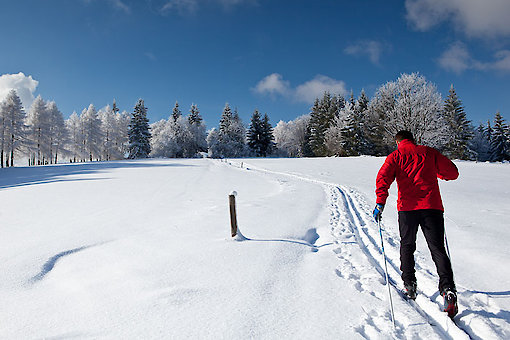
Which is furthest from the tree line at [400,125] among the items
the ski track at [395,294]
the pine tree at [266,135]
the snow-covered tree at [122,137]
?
the snow-covered tree at [122,137]

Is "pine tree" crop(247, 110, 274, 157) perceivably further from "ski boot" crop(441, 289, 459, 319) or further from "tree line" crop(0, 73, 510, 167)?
"ski boot" crop(441, 289, 459, 319)

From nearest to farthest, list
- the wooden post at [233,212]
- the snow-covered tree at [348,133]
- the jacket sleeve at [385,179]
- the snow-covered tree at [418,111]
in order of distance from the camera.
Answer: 1. the jacket sleeve at [385,179]
2. the wooden post at [233,212]
3. the snow-covered tree at [418,111]
4. the snow-covered tree at [348,133]

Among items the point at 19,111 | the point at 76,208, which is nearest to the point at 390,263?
the point at 76,208

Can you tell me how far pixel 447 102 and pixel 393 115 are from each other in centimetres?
1781

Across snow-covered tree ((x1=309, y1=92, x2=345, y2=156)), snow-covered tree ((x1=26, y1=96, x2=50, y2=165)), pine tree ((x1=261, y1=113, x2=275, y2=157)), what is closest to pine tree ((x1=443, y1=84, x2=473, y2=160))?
snow-covered tree ((x1=309, y1=92, x2=345, y2=156))

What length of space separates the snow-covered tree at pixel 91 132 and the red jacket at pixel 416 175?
51561 millimetres

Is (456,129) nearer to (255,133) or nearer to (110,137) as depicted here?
(255,133)

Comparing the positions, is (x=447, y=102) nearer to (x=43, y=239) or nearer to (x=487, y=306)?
(x=487, y=306)

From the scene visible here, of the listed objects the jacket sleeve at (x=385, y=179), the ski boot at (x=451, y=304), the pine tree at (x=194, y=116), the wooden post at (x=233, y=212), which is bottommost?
the ski boot at (x=451, y=304)

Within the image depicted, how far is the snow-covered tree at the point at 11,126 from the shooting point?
3106 cm

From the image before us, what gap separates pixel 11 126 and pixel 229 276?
42174 mm

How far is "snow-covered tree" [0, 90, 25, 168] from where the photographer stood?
102 ft

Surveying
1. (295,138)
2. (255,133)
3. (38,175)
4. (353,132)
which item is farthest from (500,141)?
(38,175)

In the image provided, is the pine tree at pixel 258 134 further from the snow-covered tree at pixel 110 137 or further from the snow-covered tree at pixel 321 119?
the snow-covered tree at pixel 110 137
